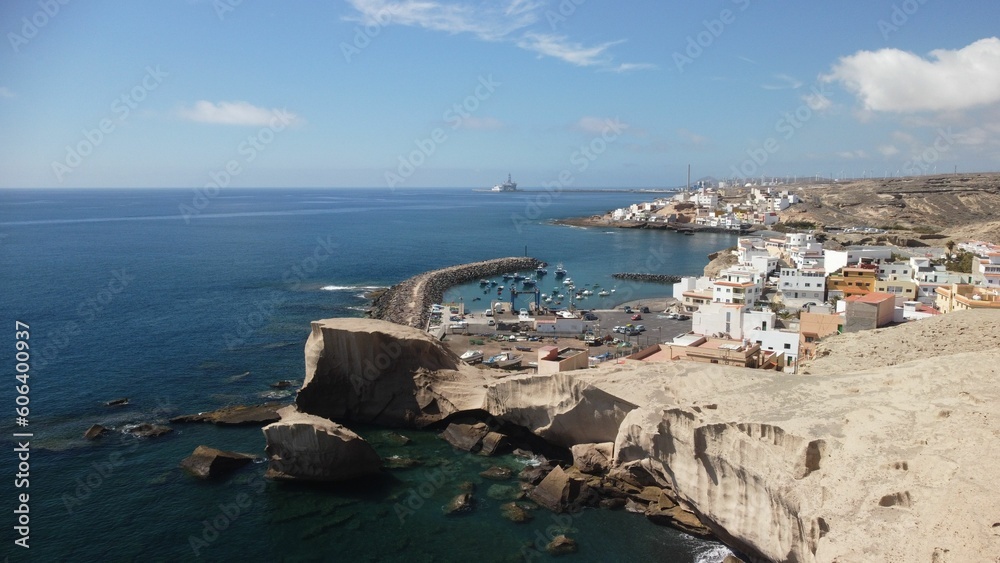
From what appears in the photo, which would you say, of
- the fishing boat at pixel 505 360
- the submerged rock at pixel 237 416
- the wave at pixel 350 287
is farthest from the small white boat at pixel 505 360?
the wave at pixel 350 287

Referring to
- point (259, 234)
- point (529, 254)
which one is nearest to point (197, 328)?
point (529, 254)

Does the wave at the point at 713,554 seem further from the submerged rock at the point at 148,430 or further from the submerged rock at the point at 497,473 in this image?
the submerged rock at the point at 148,430

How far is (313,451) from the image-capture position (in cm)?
1866

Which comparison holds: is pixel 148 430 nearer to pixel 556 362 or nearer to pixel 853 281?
pixel 556 362

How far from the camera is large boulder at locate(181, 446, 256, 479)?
62.1ft

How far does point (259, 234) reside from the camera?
316 feet

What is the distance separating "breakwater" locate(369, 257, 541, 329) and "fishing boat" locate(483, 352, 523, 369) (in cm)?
915

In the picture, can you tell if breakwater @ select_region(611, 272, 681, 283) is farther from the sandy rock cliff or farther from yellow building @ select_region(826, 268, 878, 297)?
the sandy rock cliff

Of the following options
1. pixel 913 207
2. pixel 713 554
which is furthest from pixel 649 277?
pixel 913 207

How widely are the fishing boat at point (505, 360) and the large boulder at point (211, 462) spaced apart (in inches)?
485

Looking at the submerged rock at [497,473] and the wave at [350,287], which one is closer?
the submerged rock at [497,473]

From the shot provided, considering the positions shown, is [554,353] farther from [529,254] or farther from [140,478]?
[529,254]

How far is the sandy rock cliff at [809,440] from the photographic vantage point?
10.2 metres

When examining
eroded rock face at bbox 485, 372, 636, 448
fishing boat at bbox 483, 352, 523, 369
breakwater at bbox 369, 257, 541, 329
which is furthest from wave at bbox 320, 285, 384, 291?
eroded rock face at bbox 485, 372, 636, 448
